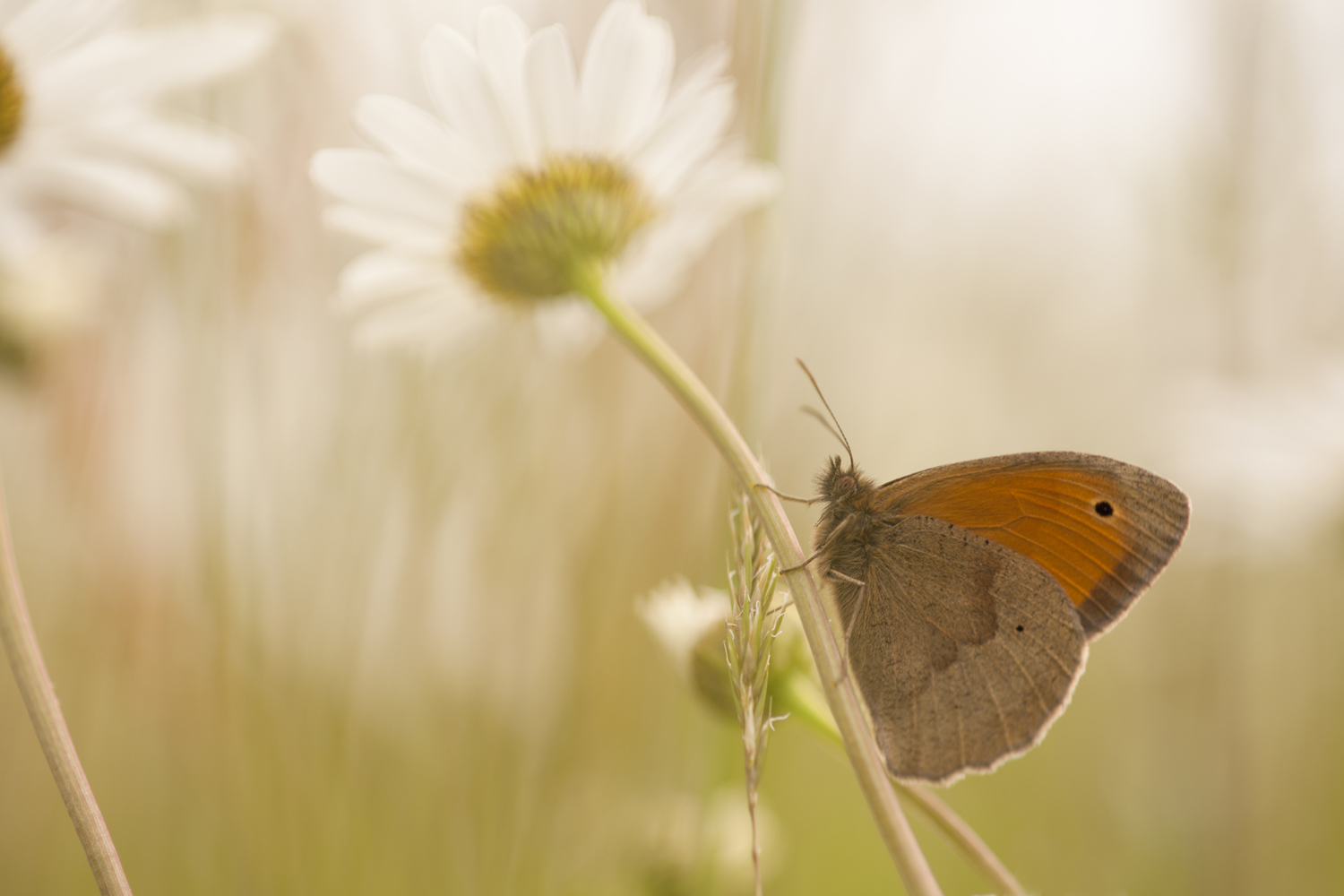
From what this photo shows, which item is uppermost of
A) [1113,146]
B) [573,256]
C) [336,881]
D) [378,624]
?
[1113,146]

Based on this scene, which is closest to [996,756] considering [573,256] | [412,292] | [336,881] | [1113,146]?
[573,256]

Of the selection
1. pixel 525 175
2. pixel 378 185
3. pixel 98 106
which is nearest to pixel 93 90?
pixel 98 106

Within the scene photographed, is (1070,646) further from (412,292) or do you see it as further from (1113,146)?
(1113,146)

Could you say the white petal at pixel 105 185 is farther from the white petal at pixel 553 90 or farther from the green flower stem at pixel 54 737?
the green flower stem at pixel 54 737

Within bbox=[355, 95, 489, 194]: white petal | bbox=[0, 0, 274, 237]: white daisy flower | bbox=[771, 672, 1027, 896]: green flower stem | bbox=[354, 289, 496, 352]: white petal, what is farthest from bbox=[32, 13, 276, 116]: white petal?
bbox=[771, 672, 1027, 896]: green flower stem

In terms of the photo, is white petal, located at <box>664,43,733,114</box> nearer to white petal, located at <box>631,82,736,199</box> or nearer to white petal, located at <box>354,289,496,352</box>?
white petal, located at <box>631,82,736,199</box>

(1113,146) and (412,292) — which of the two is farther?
(1113,146)

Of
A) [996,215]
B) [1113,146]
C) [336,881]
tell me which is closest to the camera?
[336,881]

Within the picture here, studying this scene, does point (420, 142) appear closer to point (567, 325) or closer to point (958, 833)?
point (567, 325)
